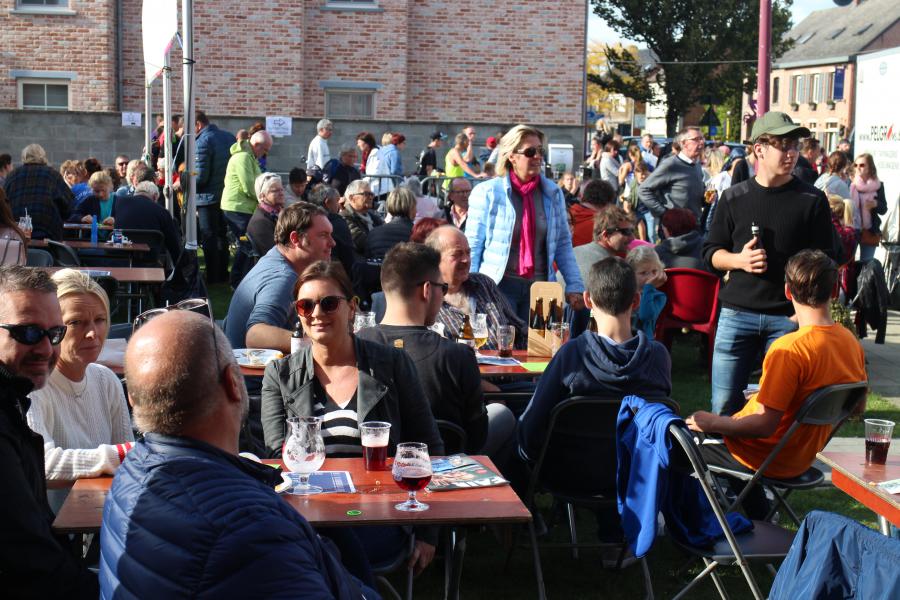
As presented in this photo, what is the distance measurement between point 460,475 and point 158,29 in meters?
7.96

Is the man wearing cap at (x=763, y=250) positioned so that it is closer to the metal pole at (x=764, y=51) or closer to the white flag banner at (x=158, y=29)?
the white flag banner at (x=158, y=29)

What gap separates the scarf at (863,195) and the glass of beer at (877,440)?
907 cm

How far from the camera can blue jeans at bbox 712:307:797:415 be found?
5469mm

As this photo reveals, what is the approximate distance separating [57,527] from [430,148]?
655 inches

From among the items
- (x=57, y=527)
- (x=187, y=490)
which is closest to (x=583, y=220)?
(x=57, y=527)

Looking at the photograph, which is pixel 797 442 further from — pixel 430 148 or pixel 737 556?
pixel 430 148

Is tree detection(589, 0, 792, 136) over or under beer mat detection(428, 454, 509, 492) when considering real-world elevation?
over

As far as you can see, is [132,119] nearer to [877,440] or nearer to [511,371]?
[511,371]

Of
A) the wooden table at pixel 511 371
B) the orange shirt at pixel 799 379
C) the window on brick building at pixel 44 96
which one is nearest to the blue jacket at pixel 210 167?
the window on brick building at pixel 44 96

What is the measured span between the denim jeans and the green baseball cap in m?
6.12

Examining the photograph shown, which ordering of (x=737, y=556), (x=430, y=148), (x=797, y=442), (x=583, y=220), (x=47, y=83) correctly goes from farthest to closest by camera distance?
(x=47, y=83)
(x=430, y=148)
(x=583, y=220)
(x=797, y=442)
(x=737, y=556)

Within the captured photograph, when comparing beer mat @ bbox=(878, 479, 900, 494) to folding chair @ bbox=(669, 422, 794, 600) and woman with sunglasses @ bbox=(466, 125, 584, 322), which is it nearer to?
folding chair @ bbox=(669, 422, 794, 600)

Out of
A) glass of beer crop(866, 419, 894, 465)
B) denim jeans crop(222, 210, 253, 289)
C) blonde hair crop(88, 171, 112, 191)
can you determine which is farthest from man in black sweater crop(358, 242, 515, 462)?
blonde hair crop(88, 171, 112, 191)

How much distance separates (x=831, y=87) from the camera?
190 feet
